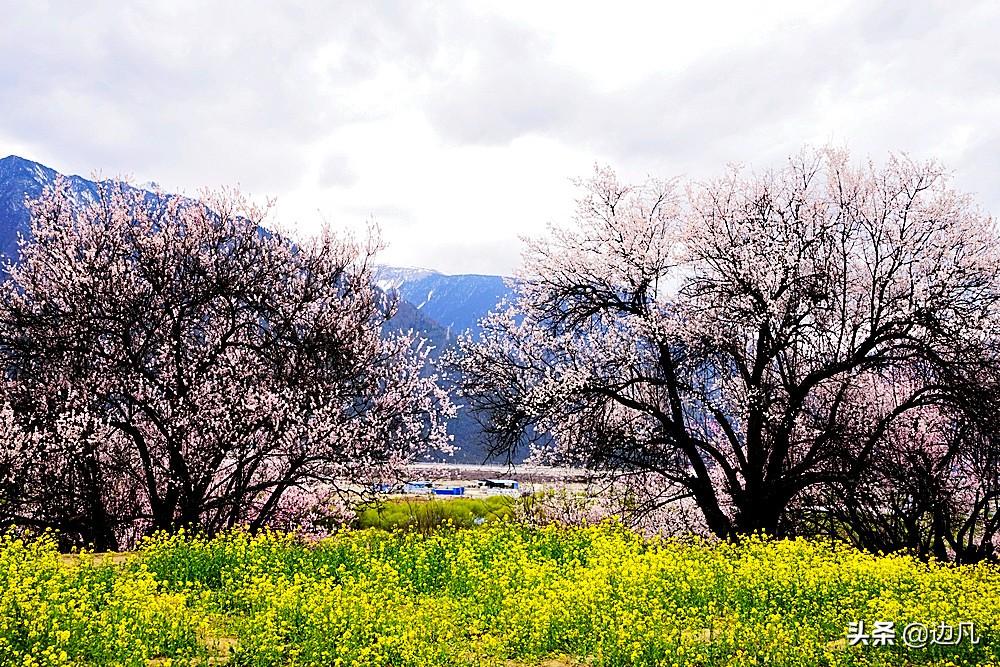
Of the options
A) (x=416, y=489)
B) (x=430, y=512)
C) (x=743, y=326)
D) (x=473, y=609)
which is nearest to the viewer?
(x=473, y=609)

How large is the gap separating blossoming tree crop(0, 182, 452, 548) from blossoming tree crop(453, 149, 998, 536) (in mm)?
2958

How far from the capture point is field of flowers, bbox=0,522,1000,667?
6664 mm

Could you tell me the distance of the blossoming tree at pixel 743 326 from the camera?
51.4 ft

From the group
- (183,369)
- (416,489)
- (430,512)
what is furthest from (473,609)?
(416,489)

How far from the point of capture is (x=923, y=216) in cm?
1652

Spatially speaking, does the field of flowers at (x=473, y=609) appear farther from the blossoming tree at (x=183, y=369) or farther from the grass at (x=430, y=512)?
the grass at (x=430, y=512)

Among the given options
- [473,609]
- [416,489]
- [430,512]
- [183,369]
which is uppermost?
[183,369]

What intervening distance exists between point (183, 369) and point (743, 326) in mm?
12037

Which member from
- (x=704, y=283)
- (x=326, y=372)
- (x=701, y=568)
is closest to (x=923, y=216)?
(x=704, y=283)

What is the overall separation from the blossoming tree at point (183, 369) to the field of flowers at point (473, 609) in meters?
7.01

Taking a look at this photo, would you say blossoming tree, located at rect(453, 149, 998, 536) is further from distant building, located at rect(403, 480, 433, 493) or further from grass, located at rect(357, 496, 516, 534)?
grass, located at rect(357, 496, 516, 534)

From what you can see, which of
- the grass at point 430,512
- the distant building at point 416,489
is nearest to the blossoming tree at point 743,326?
the distant building at point 416,489

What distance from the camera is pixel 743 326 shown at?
1641 centimetres

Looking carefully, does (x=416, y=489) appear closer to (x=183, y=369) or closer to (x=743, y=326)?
(x=183, y=369)
